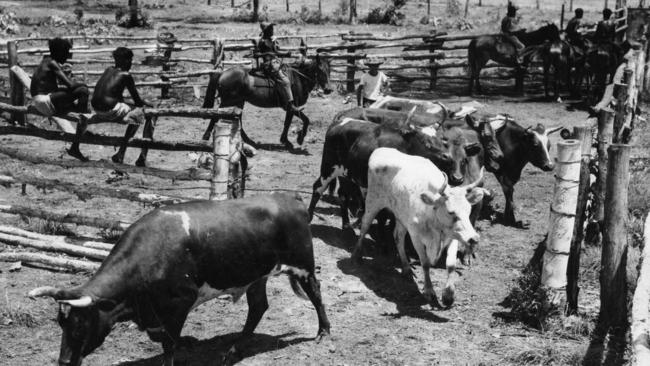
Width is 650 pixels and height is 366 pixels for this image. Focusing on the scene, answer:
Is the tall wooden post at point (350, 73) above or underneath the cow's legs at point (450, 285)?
above

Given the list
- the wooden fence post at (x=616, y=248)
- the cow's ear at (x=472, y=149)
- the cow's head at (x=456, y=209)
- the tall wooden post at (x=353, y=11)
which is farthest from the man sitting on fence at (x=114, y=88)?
the tall wooden post at (x=353, y=11)

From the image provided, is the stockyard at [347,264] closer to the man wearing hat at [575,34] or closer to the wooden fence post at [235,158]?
the wooden fence post at [235,158]

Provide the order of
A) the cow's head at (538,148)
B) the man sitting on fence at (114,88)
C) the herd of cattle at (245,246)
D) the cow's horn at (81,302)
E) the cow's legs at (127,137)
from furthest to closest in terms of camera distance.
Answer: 1. the cow's head at (538,148)
2. the man sitting on fence at (114,88)
3. the cow's legs at (127,137)
4. the herd of cattle at (245,246)
5. the cow's horn at (81,302)

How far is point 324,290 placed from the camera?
29.0 ft

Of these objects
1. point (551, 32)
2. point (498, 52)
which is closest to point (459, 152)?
point (498, 52)

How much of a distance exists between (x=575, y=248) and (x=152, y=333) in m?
4.05

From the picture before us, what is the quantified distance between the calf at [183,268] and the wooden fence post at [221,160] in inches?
45.8

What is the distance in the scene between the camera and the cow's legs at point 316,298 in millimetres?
7441

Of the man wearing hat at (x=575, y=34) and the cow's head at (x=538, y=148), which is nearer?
the cow's head at (x=538, y=148)

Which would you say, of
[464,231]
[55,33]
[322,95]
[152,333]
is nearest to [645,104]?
[322,95]

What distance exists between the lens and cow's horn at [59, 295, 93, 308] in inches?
230

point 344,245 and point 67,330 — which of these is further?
point 344,245

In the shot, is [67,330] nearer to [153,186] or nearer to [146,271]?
[146,271]

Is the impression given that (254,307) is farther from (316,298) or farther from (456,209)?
(456,209)
